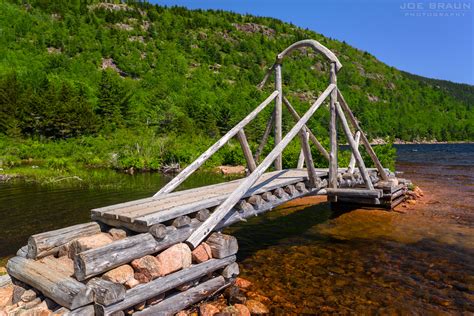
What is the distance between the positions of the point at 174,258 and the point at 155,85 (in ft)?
312

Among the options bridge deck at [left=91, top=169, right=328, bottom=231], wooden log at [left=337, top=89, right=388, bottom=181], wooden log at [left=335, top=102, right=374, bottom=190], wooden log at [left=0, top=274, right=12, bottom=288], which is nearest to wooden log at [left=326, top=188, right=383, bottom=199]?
wooden log at [left=335, top=102, right=374, bottom=190]

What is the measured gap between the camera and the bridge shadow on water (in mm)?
10125

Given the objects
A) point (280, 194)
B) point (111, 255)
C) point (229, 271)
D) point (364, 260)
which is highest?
point (280, 194)

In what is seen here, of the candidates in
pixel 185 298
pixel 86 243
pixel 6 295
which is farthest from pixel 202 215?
pixel 6 295

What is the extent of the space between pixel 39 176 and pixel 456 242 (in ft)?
80.8

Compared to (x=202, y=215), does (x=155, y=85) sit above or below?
above

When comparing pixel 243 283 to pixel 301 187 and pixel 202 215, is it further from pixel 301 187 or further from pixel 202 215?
pixel 301 187

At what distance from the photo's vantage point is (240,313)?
5738mm

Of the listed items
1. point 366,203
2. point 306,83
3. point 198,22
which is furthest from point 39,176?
point 198,22

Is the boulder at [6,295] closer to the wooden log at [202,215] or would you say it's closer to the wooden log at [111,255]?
the wooden log at [111,255]

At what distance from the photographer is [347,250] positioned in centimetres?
935

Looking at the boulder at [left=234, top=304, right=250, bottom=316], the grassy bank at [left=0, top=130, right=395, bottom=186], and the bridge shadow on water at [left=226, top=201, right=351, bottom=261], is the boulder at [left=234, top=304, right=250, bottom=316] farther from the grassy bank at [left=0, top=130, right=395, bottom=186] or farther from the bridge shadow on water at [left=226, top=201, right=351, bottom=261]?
the grassy bank at [left=0, top=130, right=395, bottom=186]

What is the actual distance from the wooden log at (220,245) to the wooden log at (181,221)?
22.9 inches

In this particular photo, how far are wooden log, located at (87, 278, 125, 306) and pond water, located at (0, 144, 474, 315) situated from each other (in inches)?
116
